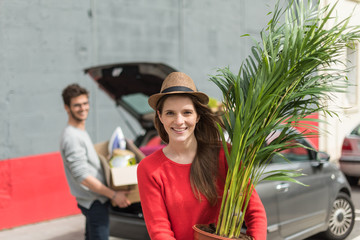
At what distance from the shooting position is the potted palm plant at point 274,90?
203 centimetres

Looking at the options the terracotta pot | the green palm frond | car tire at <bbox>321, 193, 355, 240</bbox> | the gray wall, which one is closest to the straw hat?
the green palm frond

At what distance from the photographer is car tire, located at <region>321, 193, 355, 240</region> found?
5.57m

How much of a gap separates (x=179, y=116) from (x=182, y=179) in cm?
32

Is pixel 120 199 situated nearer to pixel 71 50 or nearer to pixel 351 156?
pixel 71 50

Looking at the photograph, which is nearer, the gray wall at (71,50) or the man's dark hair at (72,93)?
the man's dark hair at (72,93)

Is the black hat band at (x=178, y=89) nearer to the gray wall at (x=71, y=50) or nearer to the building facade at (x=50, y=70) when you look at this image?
the gray wall at (x=71, y=50)

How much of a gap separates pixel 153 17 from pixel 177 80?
6.29 m

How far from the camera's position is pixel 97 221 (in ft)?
11.8

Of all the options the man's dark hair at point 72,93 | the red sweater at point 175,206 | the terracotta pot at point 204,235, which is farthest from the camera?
the man's dark hair at point 72,93

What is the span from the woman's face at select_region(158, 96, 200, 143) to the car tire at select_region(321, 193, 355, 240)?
3.97 meters

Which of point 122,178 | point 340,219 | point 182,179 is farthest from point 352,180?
point 182,179

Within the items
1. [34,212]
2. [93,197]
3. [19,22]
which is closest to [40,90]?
[19,22]

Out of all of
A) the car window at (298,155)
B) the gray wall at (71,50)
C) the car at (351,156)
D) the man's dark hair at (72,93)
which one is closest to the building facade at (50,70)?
the gray wall at (71,50)

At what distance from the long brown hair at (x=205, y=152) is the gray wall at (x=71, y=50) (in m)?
3.59
